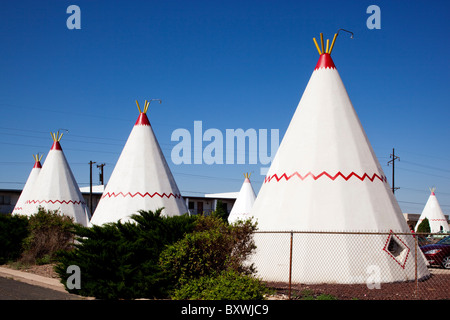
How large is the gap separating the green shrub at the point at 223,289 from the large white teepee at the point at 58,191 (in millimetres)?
13360

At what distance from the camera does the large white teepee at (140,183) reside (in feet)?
45.6

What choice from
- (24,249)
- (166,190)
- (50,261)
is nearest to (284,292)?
(166,190)

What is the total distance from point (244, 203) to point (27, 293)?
67.7 feet

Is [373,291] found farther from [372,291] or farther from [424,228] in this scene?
[424,228]

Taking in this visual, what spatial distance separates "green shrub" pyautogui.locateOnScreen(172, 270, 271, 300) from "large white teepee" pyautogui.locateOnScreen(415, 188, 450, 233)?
29789mm

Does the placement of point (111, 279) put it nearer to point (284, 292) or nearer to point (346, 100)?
point (284, 292)

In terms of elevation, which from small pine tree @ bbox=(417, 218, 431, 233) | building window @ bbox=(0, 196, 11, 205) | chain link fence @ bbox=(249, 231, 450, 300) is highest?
building window @ bbox=(0, 196, 11, 205)

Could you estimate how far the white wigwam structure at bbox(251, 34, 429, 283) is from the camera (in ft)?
29.6

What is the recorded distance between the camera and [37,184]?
65.1 feet

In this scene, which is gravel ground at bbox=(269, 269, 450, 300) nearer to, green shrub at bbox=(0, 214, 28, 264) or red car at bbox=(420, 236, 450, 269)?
red car at bbox=(420, 236, 450, 269)

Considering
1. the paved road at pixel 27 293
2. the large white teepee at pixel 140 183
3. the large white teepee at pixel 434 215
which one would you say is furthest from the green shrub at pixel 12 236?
the large white teepee at pixel 434 215

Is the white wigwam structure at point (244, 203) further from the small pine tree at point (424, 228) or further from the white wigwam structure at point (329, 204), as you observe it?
the white wigwam structure at point (329, 204)

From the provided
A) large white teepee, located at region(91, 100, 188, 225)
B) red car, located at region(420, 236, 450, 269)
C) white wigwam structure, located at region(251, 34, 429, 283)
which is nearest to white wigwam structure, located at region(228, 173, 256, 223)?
large white teepee, located at region(91, 100, 188, 225)

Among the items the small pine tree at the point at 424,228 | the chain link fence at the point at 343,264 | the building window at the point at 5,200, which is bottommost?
the small pine tree at the point at 424,228
